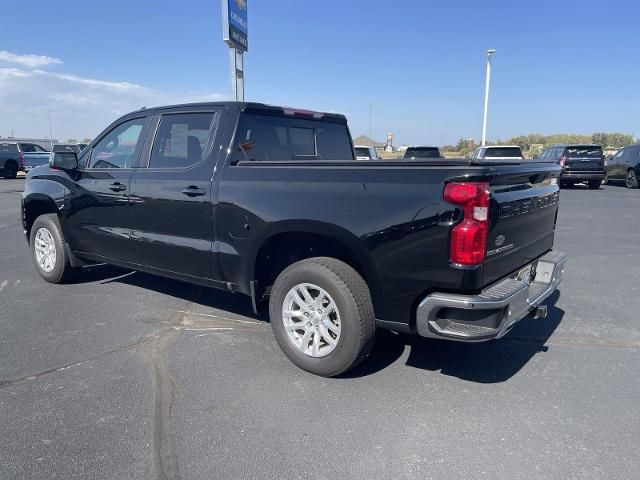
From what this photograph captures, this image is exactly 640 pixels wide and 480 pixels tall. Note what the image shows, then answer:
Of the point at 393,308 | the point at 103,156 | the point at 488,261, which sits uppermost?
the point at 103,156

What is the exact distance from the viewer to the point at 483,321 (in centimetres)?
298

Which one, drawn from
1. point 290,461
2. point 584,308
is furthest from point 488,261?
point 584,308

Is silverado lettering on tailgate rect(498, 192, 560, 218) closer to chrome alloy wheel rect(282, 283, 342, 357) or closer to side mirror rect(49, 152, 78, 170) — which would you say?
chrome alloy wheel rect(282, 283, 342, 357)

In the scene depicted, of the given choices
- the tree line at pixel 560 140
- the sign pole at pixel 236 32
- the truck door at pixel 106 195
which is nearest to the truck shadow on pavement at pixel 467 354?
the truck door at pixel 106 195

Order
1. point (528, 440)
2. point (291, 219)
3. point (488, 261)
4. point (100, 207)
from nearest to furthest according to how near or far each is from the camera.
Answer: point (528, 440) → point (488, 261) → point (291, 219) → point (100, 207)

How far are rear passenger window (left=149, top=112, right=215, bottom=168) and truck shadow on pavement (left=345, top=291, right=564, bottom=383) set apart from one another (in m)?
2.20

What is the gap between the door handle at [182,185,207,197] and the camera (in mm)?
4102

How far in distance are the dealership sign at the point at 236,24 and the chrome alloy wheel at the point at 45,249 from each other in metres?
10.2

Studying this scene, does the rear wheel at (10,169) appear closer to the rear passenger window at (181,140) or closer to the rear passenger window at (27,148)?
the rear passenger window at (27,148)

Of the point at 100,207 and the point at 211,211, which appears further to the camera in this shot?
the point at 100,207

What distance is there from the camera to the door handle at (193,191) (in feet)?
13.5

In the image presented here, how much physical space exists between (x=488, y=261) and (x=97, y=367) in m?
2.85

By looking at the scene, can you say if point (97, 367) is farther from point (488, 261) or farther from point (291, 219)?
point (488, 261)

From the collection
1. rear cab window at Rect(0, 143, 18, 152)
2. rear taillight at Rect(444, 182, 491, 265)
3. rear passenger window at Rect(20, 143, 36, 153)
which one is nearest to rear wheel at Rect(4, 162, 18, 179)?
rear cab window at Rect(0, 143, 18, 152)
